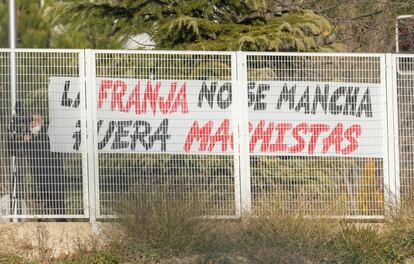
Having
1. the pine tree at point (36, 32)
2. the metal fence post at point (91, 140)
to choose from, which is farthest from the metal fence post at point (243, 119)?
the pine tree at point (36, 32)

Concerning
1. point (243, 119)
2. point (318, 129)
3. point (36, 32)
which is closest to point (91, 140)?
point (243, 119)

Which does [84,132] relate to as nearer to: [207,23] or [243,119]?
[243,119]

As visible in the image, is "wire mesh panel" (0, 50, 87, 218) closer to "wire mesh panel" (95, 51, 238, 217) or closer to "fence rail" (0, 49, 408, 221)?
"fence rail" (0, 49, 408, 221)

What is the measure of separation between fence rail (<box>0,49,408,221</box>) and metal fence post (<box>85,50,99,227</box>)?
13 millimetres

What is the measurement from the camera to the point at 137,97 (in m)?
11.1

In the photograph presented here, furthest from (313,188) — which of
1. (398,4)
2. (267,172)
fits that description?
(398,4)

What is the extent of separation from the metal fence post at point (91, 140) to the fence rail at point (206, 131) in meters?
0.01

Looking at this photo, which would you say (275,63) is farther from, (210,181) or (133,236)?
(133,236)

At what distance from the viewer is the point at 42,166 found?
10.8 m

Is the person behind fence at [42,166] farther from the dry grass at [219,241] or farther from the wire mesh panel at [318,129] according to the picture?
the wire mesh panel at [318,129]

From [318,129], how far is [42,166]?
3.77 meters

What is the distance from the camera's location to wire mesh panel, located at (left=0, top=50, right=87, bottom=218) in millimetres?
10734

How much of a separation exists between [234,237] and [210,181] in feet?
3.52

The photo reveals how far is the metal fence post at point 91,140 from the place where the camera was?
1089 cm
